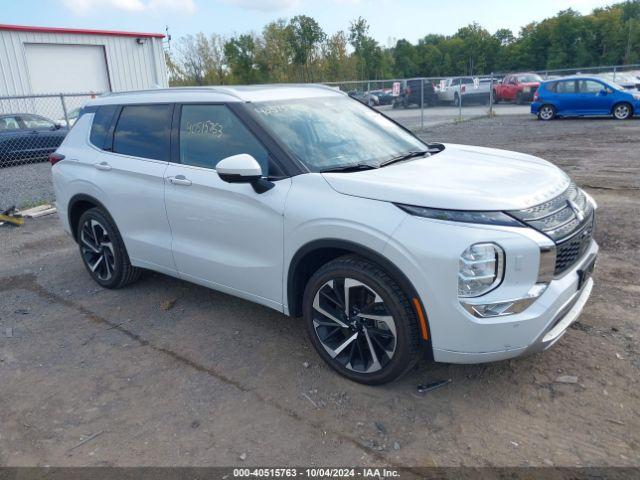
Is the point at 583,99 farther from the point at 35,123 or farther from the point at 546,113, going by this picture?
the point at 35,123

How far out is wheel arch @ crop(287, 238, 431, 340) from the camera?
2982 millimetres

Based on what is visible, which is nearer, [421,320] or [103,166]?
[421,320]

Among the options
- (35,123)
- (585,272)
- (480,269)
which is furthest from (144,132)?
(35,123)

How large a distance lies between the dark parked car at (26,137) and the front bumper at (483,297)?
14.0 m

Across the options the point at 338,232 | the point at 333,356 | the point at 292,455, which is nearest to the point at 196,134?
the point at 338,232

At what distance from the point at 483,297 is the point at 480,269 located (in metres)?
0.15

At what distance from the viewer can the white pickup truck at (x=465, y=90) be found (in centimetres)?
2450

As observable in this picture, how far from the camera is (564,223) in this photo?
3.07 meters

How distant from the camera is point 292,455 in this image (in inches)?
111

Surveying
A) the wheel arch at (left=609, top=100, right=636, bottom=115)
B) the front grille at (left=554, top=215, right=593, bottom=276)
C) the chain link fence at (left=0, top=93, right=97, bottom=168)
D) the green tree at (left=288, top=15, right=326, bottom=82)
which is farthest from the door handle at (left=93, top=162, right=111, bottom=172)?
the green tree at (left=288, top=15, right=326, bottom=82)

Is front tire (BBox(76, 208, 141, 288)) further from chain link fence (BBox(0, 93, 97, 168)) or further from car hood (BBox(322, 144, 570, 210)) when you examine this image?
chain link fence (BBox(0, 93, 97, 168))

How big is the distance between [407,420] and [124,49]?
26600mm

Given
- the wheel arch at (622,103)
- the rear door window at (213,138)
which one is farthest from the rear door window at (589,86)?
the rear door window at (213,138)

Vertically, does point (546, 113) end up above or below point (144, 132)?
below
